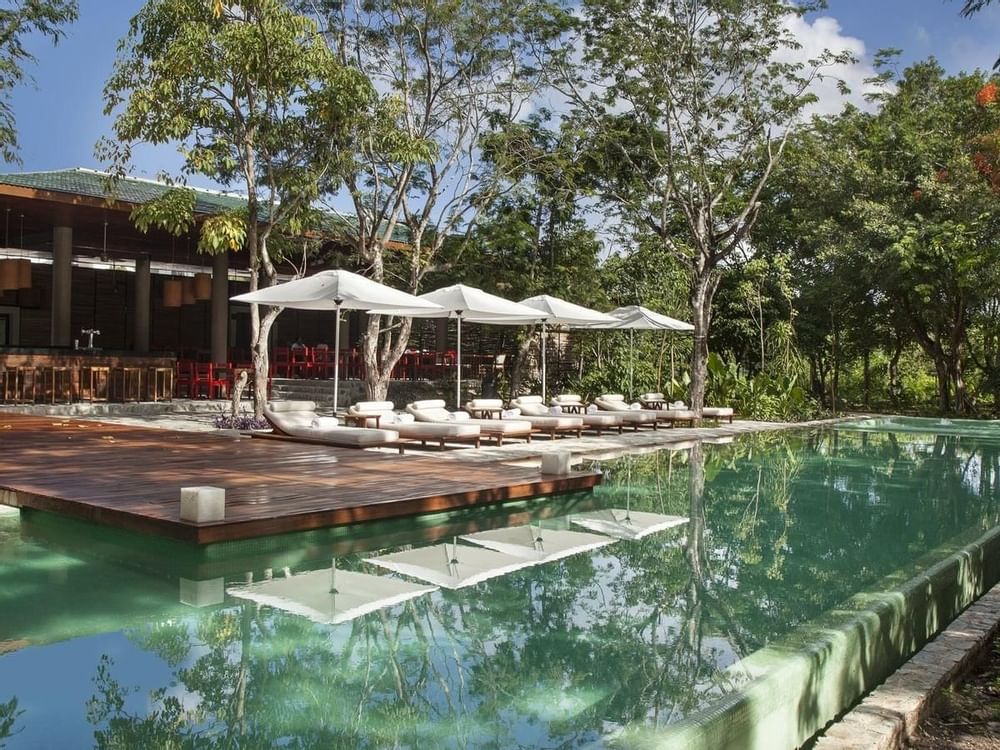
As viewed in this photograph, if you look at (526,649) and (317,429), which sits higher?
(317,429)

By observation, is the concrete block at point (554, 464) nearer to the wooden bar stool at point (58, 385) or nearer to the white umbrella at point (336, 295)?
the white umbrella at point (336, 295)

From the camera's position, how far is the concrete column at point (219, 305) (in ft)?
63.6

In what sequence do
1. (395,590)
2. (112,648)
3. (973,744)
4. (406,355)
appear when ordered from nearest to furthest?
(973,744) < (112,648) < (395,590) < (406,355)

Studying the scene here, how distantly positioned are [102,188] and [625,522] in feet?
48.2

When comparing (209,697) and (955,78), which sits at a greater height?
(955,78)

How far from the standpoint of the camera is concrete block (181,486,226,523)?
6.03 meters

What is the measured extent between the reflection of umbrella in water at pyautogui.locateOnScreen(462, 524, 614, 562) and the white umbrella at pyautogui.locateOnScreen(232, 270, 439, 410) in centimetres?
574

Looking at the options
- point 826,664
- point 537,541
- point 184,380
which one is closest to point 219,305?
point 184,380

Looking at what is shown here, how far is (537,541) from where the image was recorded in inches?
267

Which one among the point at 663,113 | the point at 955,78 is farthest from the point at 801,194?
the point at 663,113

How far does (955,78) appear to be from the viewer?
23.1m

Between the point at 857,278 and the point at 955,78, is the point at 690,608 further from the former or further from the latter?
the point at 955,78

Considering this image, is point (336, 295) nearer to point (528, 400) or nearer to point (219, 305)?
point (528, 400)

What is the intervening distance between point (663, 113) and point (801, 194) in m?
6.54
